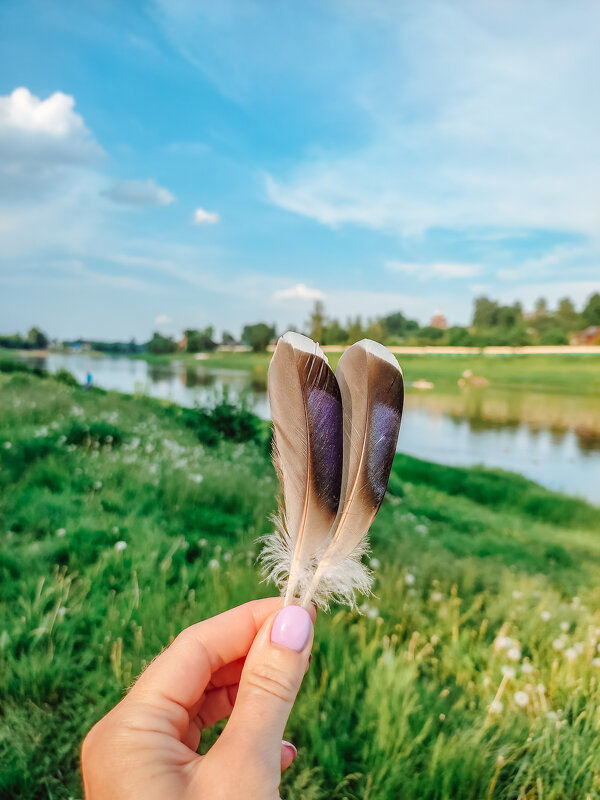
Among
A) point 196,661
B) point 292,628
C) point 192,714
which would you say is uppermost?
point 292,628

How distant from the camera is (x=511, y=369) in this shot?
15.4 meters

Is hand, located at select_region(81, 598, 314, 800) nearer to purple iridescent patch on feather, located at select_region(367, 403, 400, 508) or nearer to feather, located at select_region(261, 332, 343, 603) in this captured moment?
feather, located at select_region(261, 332, 343, 603)

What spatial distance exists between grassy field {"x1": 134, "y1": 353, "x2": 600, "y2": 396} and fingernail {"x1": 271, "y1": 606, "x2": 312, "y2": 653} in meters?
12.7

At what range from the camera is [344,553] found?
1.58 m

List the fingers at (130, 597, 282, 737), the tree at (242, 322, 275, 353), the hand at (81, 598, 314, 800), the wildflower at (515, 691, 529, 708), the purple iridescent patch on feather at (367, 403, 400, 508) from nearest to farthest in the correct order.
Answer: the hand at (81, 598, 314, 800) < the fingers at (130, 597, 282, 737) < the purple iridescent patch on feather at (367, 403, 400, 508) < the wildflower at (515, 691, 529, 708) < the tree at (242, 322, 275, 353)

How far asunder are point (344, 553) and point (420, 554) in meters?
3.66

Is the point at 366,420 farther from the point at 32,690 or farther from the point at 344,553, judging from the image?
the point at 32,690

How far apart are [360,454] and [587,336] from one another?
16.2 m

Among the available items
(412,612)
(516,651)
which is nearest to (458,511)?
(412,612)

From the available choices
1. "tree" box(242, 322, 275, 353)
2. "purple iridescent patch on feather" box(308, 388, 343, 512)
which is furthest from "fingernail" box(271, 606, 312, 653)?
"tree" box(242, 322, 275, 353)

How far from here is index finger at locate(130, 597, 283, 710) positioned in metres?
1.34

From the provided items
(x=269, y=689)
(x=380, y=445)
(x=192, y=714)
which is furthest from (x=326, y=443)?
(x=192, y=714)

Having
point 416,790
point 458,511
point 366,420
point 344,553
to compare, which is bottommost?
point 458,511

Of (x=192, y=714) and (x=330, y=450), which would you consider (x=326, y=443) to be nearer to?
(x=330, y=450)
